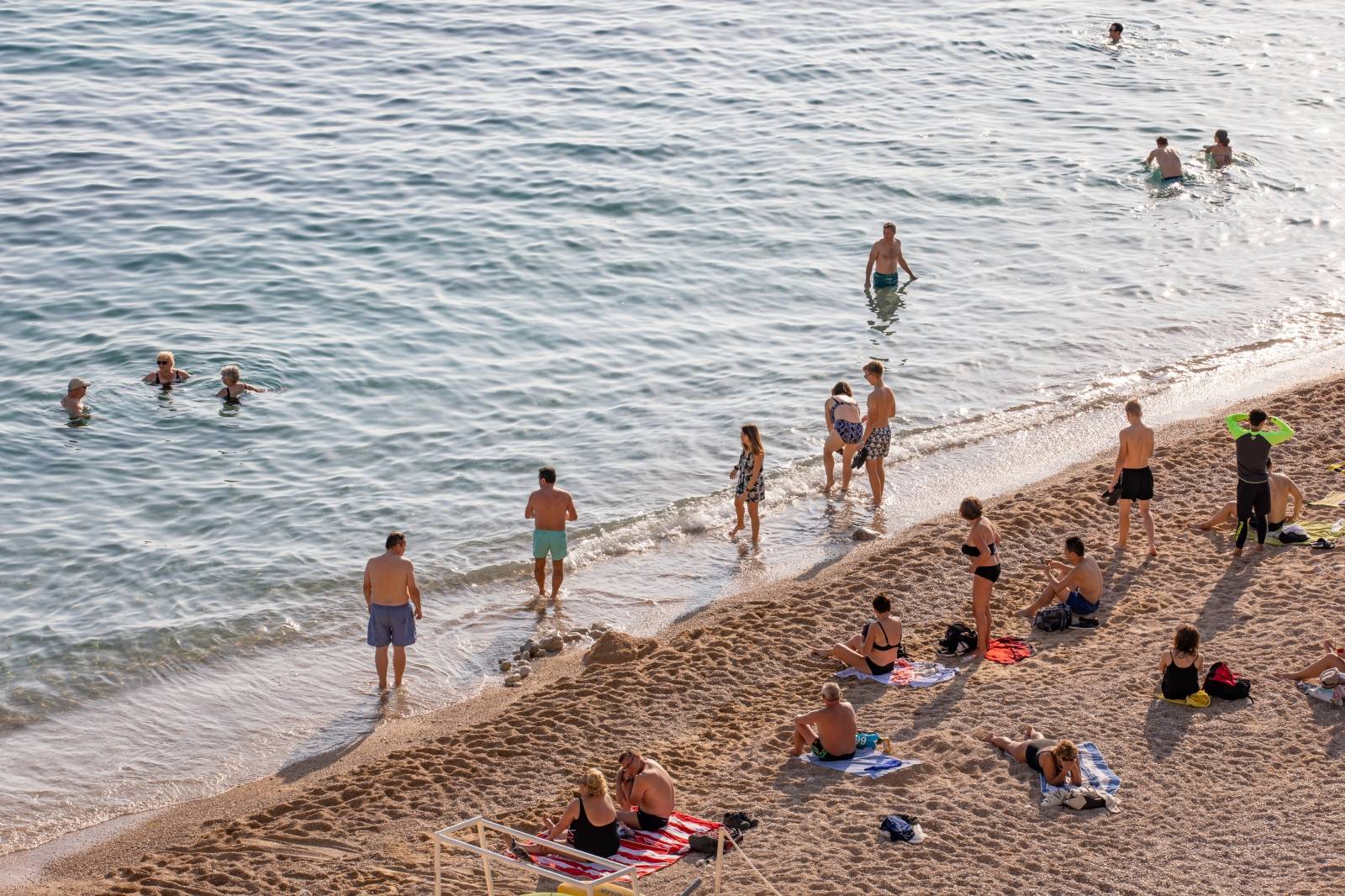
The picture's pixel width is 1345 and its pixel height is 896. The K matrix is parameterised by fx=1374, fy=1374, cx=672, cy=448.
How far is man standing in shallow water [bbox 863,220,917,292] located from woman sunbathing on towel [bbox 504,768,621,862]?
506 inches

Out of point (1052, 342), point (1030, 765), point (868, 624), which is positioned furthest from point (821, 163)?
point (1030, 765)

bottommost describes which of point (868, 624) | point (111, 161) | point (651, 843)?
point (651, 843)

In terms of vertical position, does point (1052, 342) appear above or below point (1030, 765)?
above

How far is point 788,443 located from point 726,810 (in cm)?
739

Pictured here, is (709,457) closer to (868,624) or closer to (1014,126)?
(868,624)

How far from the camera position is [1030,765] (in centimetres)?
948

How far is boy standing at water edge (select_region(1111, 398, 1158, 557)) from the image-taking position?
41.8ft

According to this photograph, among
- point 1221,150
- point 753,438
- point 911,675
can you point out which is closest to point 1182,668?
point 911,675

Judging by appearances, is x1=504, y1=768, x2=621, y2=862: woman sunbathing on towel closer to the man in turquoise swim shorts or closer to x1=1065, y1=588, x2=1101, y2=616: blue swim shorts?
the man in turquoise swim shorts

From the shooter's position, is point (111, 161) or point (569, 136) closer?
point (111, 161)

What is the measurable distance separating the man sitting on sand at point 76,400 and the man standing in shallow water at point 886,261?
10797mm

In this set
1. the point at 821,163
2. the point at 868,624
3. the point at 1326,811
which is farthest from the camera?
the point at 821,163

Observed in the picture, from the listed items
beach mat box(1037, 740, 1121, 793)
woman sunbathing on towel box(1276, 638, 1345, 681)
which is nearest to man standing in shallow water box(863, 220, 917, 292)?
woman sunbathing on towel box(1276, 638, 1345, 681)

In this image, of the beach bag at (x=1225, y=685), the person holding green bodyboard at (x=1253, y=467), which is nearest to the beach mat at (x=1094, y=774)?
the beach bag at (x=1225, y=685)
